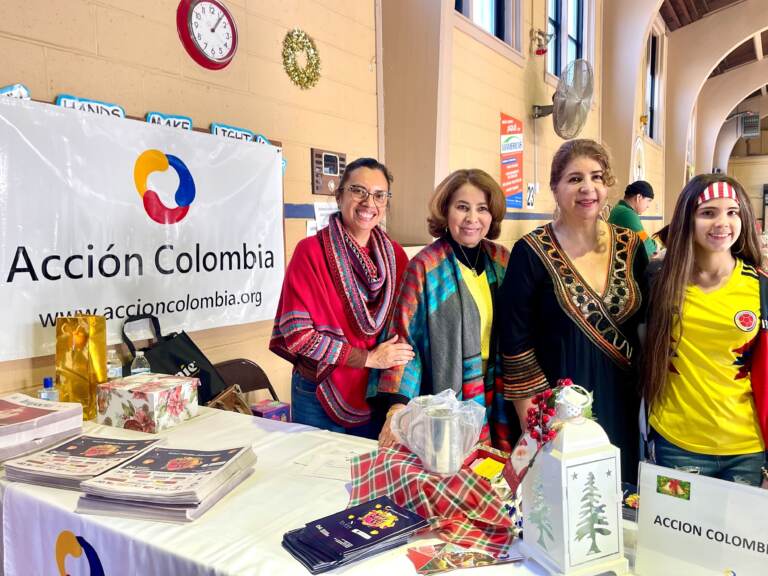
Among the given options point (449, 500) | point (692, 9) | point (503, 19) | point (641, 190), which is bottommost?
point (449, 500)

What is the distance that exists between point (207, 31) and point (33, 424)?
164cm

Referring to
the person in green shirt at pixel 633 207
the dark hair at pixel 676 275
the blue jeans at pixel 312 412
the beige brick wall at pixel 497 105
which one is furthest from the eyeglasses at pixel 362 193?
the person in green shirt at pixel 633 207

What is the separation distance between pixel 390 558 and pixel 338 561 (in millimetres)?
85

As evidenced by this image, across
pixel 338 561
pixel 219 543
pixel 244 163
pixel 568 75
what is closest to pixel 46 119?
pixel 244 163

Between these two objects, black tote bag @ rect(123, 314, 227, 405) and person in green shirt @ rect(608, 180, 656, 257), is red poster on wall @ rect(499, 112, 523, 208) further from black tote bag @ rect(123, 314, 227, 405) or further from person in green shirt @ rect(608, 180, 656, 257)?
black tote bag @ rect(123, 314, 227, 405)

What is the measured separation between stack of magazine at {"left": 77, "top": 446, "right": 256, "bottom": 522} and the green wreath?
80.3 inches

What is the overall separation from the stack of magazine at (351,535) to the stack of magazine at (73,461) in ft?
1.62

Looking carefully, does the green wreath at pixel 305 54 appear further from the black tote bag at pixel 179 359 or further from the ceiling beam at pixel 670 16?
the ceiling beam at pixel 670 16

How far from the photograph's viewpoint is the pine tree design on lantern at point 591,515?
0.78 m

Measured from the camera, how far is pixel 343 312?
175 centimetres

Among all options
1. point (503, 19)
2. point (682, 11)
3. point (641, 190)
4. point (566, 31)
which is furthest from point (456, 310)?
point (682, 11)

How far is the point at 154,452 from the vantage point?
49.8 inches

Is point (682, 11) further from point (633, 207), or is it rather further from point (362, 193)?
point (362, 193)

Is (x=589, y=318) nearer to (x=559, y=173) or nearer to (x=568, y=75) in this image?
(x=559, y=173)
